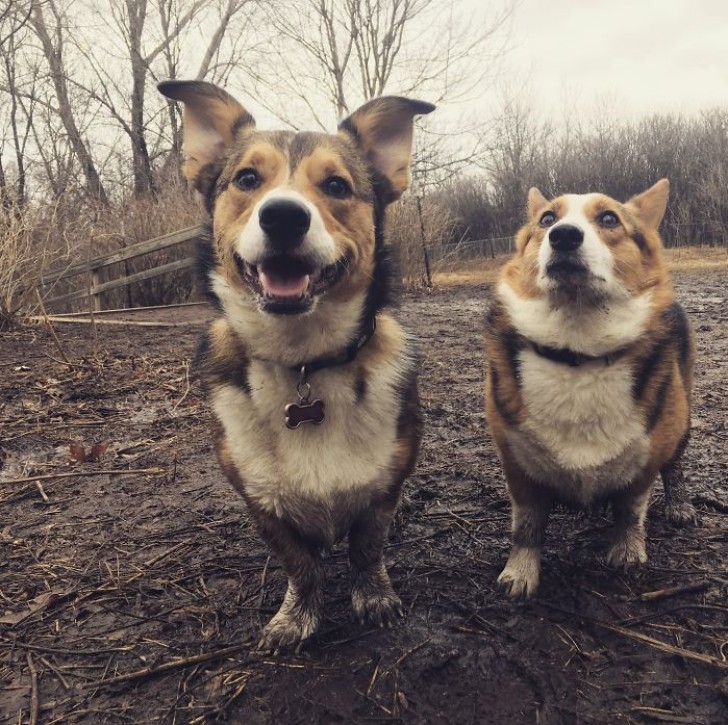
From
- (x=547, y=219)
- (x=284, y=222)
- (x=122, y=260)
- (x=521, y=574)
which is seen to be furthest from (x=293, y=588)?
(x=122, y=260)

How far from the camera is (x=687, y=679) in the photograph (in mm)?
1657

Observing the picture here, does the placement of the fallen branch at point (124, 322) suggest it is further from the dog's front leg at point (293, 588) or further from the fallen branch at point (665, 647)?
the fallen branch at point (665, 647)

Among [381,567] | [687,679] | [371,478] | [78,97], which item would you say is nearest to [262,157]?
[371,478]

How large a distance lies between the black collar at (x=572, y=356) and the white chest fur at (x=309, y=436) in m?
0.62

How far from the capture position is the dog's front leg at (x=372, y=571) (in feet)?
6.50

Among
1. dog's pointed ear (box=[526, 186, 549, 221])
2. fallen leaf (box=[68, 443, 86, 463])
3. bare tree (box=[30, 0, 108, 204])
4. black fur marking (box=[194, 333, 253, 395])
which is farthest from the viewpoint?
bare tree (box=[30, 0, 108, 204])

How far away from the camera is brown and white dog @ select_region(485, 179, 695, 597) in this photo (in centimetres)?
201

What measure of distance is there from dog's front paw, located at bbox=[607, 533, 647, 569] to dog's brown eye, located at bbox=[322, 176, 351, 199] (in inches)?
68.4

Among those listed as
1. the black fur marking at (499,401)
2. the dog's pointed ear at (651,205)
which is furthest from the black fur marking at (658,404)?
the dog's pointed ear at (651,205)

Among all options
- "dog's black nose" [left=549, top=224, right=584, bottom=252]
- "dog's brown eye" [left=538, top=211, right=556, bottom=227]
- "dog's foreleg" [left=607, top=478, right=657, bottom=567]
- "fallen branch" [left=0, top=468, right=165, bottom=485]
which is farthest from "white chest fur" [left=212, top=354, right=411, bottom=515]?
"fallen branch" [left=0, top=468, right=165, bottom=485]

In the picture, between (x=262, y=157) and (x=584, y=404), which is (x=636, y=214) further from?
(x=262, y=157)

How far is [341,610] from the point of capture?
210 centimetres

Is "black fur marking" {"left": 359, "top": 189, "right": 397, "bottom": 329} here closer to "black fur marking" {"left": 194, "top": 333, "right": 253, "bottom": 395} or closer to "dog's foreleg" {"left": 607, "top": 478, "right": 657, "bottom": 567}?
"black fur marking" {"left": 194, "top": 333, "right": 253, "bottom": 395}

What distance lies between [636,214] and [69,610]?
291cm
